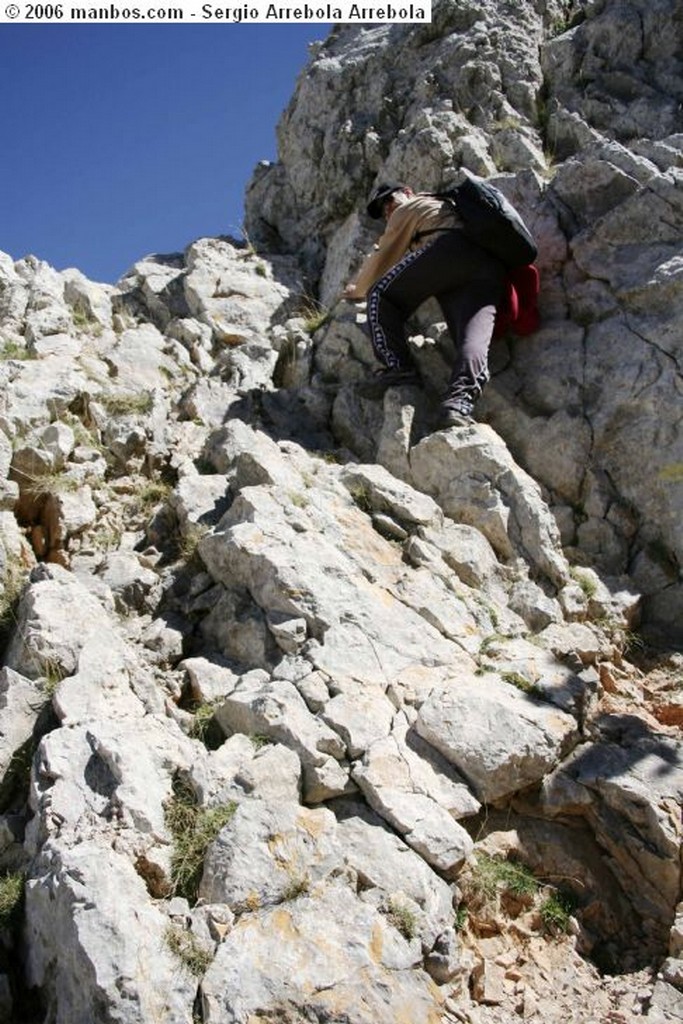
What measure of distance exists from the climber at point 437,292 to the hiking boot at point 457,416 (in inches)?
3.1

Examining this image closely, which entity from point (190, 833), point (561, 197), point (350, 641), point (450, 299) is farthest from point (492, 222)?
point (190, 833)

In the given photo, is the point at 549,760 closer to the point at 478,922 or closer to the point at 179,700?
the point at 478,922

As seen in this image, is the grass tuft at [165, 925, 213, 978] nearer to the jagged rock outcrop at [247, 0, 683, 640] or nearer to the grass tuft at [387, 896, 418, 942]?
the grass tuft at [387, 896, 418, 942]

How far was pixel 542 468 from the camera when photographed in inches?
361

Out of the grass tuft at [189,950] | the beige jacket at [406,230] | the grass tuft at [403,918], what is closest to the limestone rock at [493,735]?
the grass tuft at [403,918]

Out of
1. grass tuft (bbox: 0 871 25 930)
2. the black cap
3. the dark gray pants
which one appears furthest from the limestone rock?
the black cap

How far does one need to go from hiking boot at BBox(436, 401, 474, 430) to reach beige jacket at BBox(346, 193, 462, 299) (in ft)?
6.79

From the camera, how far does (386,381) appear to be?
9.78 meters

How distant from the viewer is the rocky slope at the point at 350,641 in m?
4.91

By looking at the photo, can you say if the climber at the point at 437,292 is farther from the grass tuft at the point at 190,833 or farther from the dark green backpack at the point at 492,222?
the grass tuft at the point at 190,833

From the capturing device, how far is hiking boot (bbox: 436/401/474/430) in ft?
29.4

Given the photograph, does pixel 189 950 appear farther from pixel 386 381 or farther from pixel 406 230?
pixel 406 230

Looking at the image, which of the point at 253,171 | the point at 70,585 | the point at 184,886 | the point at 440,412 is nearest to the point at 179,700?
the point at 70,585

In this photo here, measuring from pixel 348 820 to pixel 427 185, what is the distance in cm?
975
